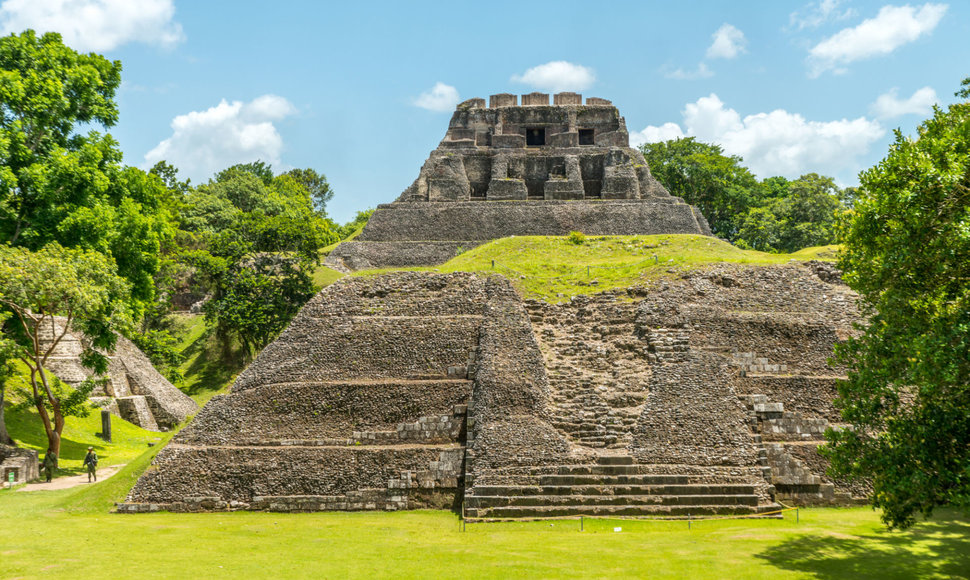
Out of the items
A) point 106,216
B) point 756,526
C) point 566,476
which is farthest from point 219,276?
point 756,526

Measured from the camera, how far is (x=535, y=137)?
147 ft

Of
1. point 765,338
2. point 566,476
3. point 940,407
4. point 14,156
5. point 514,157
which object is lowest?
point 566,476

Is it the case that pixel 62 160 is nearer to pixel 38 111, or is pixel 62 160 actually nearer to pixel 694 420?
pixel 38 111

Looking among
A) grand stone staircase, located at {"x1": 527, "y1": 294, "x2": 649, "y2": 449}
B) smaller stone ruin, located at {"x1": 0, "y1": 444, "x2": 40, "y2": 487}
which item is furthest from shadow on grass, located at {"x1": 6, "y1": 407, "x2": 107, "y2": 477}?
grand stone staircase, located at {"x1": 527, "y1": 294, "x2": 649, "y2": 449}

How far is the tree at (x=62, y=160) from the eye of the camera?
22.0 m

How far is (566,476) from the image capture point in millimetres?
15953

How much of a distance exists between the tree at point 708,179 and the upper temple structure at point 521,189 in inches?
379

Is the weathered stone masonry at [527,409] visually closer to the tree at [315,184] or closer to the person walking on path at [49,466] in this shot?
the person walking on path at [49,466]

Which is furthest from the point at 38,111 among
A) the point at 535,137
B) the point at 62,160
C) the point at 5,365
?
the point at 535,137

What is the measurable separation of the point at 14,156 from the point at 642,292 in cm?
2113

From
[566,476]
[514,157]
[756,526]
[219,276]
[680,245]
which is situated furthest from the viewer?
[514,157]

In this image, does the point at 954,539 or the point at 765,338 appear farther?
the point at 765,338

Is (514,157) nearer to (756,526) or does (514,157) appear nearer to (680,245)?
(680,245)

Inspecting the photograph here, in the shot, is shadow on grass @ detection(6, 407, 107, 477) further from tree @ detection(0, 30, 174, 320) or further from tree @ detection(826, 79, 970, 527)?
tree @ detection(826, 79, 970, 527)
